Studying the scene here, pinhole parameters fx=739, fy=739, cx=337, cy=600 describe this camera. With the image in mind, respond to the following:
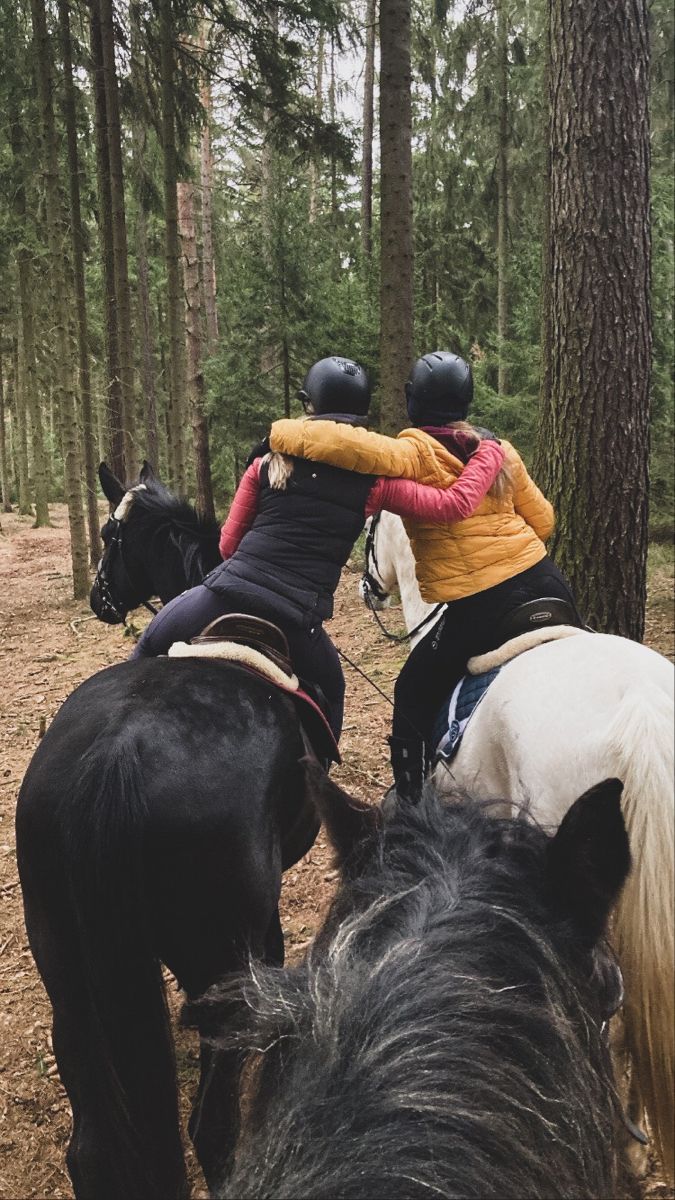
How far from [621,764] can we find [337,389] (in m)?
1.86

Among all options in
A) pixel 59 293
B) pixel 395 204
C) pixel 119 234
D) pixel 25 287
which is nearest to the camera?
pixel 395 204

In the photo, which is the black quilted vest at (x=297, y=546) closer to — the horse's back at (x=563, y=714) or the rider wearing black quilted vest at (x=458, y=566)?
the rider wearing black quilted vest at (x=458, y=566)

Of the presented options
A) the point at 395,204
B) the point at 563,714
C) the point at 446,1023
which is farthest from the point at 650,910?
the point at 395,204

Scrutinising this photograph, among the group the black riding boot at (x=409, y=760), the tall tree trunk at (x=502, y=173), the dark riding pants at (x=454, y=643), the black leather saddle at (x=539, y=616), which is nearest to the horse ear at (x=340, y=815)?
the black leather saddle at (x=539, y=616)

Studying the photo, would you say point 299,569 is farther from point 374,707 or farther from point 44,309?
point 44,309

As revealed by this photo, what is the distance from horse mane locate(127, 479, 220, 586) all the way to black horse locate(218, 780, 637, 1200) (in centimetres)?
255

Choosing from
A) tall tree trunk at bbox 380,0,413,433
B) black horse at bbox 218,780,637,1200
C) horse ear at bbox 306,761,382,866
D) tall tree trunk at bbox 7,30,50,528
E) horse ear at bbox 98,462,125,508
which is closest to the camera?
black horse at bbox 218,780,637,1200

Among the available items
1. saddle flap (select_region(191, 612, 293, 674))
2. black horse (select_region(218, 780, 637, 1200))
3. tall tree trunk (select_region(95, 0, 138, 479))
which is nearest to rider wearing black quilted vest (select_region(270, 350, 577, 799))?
saddle flap (select_region(191, 612, 293, 674))

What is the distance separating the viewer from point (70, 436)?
10430 mm

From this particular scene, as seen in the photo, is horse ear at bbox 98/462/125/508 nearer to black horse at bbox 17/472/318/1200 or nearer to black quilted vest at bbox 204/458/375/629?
black quilted vest at bbox 204/458/375/629

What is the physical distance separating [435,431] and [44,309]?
18.2m

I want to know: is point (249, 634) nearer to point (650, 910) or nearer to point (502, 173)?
point (650, 910)

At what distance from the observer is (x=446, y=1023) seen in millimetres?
1008

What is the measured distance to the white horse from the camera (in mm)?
2055
